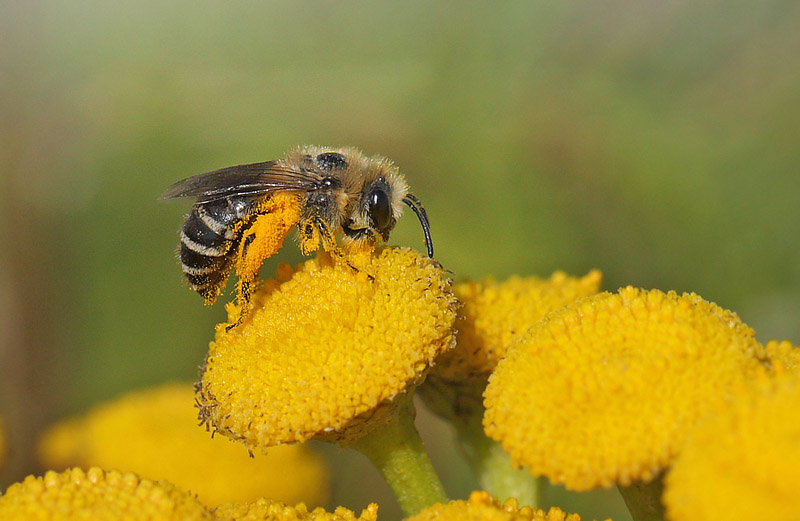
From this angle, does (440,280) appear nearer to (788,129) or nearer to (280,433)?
(280,433)

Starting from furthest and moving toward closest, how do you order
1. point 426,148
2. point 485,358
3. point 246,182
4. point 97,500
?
point 426,148
point 246,182
point 485,358
point 97,500

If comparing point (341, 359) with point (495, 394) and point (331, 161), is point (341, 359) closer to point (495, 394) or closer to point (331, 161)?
point (495, 394)

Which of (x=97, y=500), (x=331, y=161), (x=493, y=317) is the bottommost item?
(x=97, y=500)

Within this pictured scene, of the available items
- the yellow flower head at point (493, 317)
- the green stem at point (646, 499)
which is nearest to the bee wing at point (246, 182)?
the yellow flower head at point (493, 317)

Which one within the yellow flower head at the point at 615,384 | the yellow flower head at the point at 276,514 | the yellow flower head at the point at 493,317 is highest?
the yellow flower head at the point at 493,317

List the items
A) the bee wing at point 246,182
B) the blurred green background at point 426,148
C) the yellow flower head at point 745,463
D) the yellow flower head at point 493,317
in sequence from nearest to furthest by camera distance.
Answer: the yellow flower head at point 745,463
the yellow flower head at point 493,317
the bee wing at point 246,182
the blurred green background at point 426,148

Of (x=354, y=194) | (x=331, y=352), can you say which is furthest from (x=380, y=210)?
(x=331, y=352)

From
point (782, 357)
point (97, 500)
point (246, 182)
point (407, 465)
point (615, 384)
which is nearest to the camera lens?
point (615, 384)

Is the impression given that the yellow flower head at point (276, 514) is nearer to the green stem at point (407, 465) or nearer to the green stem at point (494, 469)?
the green stem at point (407, 465)
